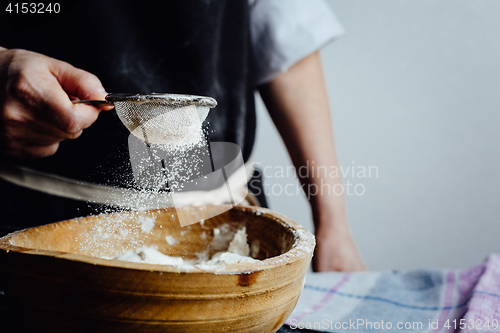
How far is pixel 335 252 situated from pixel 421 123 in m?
0.90

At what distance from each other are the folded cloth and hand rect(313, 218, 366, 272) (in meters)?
0.20

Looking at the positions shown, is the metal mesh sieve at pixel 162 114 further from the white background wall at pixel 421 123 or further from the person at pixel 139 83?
the white background wall at pixel 421 123

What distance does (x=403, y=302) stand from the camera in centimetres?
50

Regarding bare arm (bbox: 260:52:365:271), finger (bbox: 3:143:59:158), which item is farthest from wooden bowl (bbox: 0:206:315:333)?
bare arm (bbox: 260:52:365:271)

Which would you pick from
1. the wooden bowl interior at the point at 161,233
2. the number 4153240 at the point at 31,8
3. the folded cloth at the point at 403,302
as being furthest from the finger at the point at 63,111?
the folded cloth at the point at 403,302

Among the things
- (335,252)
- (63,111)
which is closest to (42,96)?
(63,111)

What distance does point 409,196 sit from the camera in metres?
1.53

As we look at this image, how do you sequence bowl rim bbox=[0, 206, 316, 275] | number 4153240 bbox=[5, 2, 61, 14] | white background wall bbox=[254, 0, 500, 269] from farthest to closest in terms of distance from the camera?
white background wall bbox=[254, 0, 500, 269], number 4153240 bbox=[5, 2, 61, 14], bowl rim bbox=[0, 206, 316, 275]

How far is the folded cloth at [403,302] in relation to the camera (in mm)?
431

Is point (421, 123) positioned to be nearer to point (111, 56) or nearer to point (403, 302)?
point (403, 302)

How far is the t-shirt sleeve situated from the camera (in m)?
0.86

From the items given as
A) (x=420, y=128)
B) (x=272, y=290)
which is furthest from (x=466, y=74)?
(x=272, y=290)

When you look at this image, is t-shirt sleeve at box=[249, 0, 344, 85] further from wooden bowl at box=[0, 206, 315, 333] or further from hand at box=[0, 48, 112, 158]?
wooden bowl at box=[0, 206, 315, 333]

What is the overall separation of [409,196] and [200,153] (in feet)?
4.07
